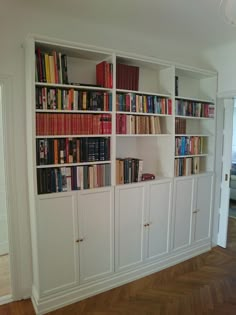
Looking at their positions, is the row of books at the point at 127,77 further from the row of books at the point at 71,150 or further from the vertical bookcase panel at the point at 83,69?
the row of books at the point at 71,150

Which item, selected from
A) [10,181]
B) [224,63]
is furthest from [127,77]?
[10,181]

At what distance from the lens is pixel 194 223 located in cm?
315

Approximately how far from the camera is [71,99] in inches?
84.7

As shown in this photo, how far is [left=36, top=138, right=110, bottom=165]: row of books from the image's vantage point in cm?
208

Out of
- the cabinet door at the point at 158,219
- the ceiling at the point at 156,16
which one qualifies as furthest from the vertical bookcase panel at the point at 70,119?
the cabinet door at the point at 158,219

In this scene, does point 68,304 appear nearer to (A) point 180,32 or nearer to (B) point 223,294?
(B) point 223,294

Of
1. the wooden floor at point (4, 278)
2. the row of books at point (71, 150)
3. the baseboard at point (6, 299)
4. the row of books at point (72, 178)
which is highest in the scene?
the row of books at point (71, 150)

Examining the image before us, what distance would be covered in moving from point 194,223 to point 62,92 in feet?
7.63

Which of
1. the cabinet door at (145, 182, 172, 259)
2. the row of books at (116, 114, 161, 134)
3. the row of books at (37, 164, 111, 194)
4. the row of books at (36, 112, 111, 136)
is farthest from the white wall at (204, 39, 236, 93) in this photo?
the row of books at (37, 164, 111, 194)

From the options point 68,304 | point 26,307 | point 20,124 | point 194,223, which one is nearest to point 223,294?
point 194,223

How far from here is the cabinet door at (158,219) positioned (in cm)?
271

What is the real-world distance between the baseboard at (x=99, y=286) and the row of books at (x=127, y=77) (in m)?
2.00

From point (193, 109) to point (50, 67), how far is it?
6.02ft

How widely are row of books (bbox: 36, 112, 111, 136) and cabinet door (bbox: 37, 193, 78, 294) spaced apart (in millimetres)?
579
